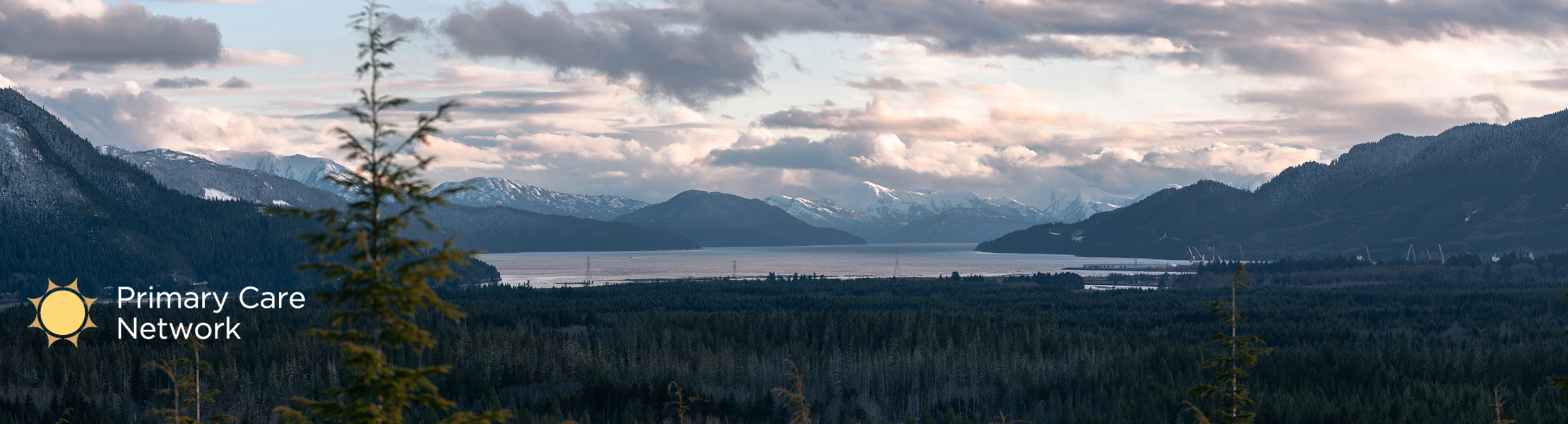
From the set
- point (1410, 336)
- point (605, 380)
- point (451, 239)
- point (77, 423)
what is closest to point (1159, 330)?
point (1410, 336)

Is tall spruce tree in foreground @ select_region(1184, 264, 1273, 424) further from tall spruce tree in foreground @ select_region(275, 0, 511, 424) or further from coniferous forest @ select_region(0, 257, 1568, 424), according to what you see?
coniferous forest @ select_region(0, 257, 1568, 424)

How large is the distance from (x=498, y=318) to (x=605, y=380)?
80.4m

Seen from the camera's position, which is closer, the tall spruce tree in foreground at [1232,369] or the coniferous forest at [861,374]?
the tall spruce tree in foreground at [1232,369]

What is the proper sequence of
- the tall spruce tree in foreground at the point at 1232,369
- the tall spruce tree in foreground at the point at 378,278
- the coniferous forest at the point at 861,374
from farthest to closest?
the coniferous forest at the point at 861,374
the tall spruce tree in foreground at the point at 1232,369
the tall spruce tree in foreground at the point at 378,278

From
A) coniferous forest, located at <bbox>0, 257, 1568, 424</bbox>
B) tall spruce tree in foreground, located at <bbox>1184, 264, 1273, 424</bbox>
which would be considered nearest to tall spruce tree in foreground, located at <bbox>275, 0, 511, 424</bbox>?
tall spruce tree in foreground, located at <bbox>1184, 264, 1273, 424</bbox>

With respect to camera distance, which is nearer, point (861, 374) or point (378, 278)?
point (378, 278)

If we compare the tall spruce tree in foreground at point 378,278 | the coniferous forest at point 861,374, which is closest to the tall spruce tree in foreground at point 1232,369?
the tall spruce tree in foreground at point 378,278

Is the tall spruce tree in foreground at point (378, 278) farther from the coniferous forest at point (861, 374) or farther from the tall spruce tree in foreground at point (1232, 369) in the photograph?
the coniferous forest at point (861, 374)

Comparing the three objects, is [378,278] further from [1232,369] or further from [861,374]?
[861,374]

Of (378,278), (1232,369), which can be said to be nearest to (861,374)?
(1232,369)

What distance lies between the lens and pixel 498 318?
7785 inches

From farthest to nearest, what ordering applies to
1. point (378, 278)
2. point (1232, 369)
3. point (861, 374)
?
point (861, 374) → point (1232, 369) → point (378, 278)

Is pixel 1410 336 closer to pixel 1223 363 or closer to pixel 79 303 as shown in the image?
pixel 1223 363

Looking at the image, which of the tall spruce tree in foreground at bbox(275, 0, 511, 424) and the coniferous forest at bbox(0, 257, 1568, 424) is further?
the coniferous forest at bbox(0, 257, 1568, 424)
